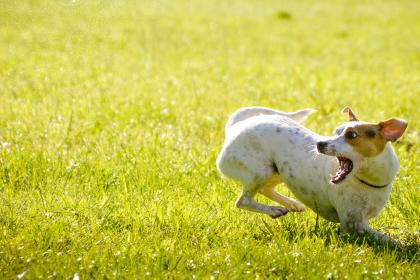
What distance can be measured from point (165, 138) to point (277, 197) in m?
2.04

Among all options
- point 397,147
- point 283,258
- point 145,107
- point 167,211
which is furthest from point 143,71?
point 283,258

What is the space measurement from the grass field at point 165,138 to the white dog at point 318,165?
0.66 feet

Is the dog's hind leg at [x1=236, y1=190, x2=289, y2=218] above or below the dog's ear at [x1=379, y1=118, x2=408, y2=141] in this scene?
below

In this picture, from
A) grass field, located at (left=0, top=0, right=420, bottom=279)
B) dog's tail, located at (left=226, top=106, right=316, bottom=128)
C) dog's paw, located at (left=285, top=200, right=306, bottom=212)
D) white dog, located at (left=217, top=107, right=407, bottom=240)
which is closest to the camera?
grass field, located at (left=0, top=0, right=420, bottom=279)

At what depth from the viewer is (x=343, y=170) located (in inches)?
197

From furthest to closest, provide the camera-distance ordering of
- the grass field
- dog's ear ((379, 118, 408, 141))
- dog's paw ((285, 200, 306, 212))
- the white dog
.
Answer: dog's paw ((285, 200, 306, 212))
the white dog
dog's ear ((379, 118, 408, 141))
the grass field

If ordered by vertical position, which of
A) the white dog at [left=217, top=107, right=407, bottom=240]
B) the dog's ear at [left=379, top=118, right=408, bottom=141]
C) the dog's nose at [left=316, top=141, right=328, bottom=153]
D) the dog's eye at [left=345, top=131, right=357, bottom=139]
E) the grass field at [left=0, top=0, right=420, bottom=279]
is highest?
the dog's ear at [left=379, top=118, right=408, bottom=141]

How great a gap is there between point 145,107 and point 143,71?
2779mm

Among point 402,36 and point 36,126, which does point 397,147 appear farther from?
point 402,36

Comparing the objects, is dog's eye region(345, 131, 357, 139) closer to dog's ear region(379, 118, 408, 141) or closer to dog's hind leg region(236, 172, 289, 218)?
dog's ear region(379, 118, 408, 141)

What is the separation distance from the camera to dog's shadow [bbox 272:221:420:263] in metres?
4.88

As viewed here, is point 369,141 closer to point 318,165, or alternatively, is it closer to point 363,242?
point 318,165

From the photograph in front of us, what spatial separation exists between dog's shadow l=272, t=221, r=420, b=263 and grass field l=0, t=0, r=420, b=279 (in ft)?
0.06

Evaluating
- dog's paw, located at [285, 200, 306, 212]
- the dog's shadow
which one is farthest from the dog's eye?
dog's paw, located at [285, 200, 306, 212]
